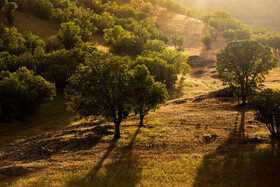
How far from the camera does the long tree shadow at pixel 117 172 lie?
32.5m

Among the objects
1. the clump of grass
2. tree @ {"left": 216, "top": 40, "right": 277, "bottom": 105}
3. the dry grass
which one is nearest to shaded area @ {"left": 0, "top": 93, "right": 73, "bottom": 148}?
the dry grass

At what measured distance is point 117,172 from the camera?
3488 centimetres

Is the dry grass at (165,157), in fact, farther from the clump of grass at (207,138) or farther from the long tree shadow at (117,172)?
the clump of grass at (207,138)

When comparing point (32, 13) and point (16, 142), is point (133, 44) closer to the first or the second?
point (32, 13)

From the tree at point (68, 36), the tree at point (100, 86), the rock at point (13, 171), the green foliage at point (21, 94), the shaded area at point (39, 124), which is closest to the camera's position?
the rock at point (13, 171)

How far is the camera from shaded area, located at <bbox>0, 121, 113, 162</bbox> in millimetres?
41844

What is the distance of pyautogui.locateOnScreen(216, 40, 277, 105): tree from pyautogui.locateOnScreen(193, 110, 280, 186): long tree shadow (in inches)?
970

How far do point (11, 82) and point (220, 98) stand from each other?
5729 cm

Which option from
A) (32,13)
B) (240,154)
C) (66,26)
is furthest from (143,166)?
(32,13)

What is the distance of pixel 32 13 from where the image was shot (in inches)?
5640

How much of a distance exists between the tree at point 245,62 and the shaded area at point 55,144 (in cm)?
3467

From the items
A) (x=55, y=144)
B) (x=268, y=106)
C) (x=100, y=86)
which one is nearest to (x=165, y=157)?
(x=100, y=86)

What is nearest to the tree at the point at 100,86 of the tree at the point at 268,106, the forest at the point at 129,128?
the forest at the point at 129,128

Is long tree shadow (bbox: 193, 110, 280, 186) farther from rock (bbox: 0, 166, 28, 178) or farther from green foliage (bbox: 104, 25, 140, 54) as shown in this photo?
green foliage (bbox: 104, 25, 140, 54)
